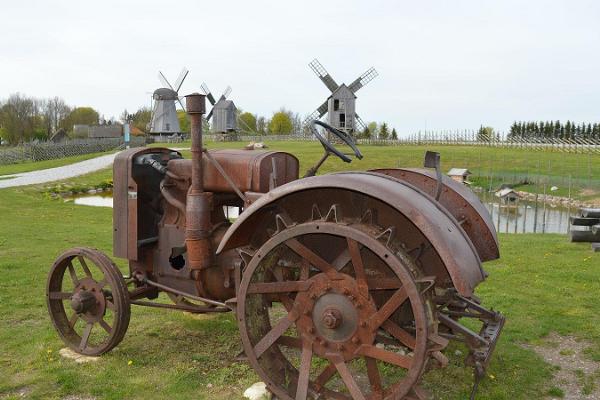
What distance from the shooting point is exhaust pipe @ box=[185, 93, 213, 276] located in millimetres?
3922

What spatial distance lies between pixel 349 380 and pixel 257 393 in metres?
0.96

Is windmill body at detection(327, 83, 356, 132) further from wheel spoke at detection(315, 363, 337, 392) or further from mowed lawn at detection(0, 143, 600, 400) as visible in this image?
wheel spoke at detection(315, 363, 337, 392)

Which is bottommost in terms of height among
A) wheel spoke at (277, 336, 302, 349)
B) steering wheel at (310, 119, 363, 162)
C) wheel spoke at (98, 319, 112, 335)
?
wheel spoke at (98, 319, 112, 335)

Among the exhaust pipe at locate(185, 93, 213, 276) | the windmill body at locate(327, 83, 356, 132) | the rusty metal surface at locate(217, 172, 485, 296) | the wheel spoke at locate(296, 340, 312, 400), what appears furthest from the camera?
the windmill body at locate(327, 83, 356, 132)

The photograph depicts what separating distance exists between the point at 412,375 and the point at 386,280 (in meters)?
0.50

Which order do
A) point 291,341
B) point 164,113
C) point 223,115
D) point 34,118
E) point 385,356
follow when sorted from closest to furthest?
1. point 385,356
2. point 291,341
3. point 164,113
4. point 223,115
5. point 34,118

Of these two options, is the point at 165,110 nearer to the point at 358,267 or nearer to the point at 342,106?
the point at 342,106

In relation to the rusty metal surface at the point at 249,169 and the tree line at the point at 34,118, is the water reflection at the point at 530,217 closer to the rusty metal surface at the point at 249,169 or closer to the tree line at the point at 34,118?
the rusty metal surface at the point at 249,169

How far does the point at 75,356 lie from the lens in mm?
4328

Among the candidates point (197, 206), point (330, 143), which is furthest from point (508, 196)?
point (197, 206)

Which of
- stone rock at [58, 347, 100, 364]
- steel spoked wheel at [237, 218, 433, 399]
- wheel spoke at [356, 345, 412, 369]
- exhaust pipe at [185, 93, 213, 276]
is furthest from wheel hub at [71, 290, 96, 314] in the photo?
wheel spoke at [356, 345, 412, 369]

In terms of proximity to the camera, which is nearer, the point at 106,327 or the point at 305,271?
the point at 305,271

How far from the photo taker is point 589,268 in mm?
7496

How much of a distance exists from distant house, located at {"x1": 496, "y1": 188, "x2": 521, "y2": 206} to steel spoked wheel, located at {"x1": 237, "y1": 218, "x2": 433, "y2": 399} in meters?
19.0
